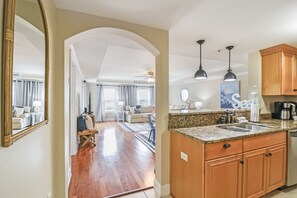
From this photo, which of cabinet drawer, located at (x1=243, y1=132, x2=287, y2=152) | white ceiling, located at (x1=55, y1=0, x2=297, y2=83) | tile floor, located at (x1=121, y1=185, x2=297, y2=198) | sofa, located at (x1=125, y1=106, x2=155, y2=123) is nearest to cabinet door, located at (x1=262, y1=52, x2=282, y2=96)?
white ceiling, located at (x1=55, y1=0, x2=297, y2=83)

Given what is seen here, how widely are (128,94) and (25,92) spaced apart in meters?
8.79

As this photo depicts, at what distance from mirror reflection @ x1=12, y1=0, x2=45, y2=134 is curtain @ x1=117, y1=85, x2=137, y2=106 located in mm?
8351

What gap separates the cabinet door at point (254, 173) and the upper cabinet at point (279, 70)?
1456 millimetres

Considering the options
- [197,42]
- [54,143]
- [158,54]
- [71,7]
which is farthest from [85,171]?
[197,42]

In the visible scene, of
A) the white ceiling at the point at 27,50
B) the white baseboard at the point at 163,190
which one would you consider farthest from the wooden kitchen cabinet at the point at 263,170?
the white ceiling at the point at 27,50

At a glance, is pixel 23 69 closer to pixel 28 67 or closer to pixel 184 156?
pixel 28 67

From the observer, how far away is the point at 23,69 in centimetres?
83

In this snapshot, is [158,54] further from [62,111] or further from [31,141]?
[31,141]

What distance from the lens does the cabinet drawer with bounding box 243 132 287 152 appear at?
1782 mm

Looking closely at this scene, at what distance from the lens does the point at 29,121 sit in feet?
2.97

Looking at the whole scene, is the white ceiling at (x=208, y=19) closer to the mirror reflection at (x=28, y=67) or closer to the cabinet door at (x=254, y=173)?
the mirror reflection at (x=28, y=67)

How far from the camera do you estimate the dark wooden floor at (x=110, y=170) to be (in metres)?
2.28

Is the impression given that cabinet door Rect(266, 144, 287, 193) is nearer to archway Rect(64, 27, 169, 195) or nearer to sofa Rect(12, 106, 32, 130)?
archway Rect(64, 27, 169, 195)

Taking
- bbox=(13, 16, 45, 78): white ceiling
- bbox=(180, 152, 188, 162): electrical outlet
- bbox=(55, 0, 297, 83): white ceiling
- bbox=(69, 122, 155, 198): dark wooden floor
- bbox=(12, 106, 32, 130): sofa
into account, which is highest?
bbox=(55, 0, 297, 83): white ceiling
